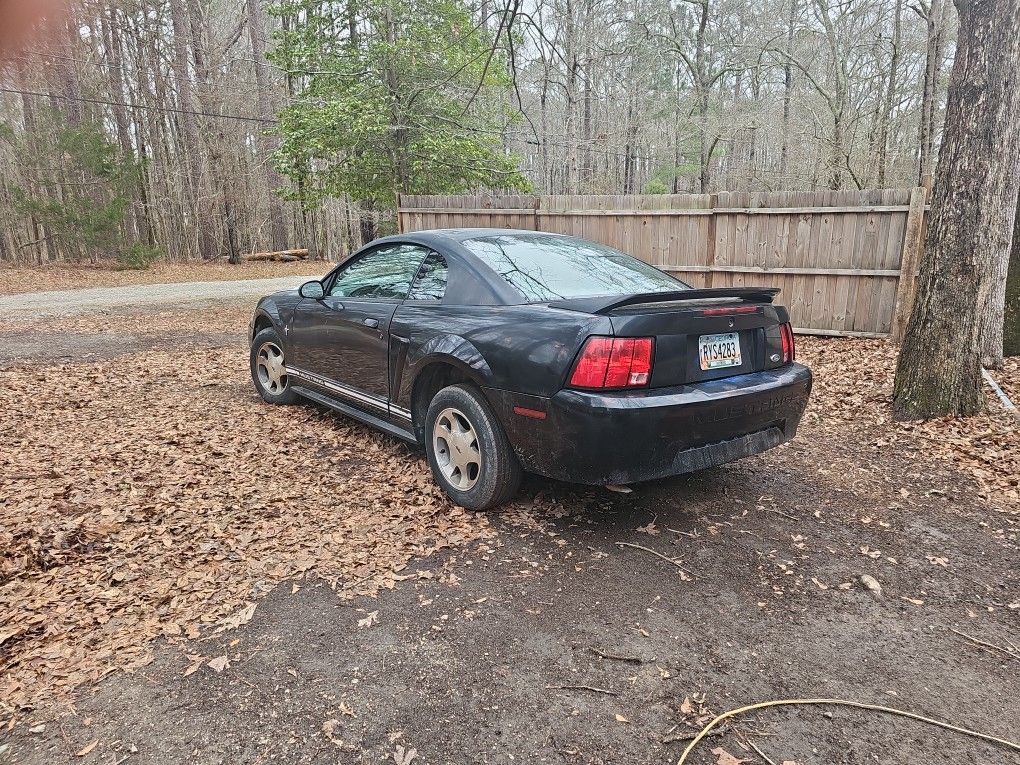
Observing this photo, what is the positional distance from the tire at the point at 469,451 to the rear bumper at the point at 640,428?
11cm

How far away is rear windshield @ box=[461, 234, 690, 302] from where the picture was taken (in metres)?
3.59

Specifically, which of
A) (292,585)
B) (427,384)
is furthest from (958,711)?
(427,384)

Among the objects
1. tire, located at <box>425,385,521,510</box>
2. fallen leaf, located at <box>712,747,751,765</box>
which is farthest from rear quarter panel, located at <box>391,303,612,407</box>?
fallen leaf, located at <box>712,747,751,765</box>

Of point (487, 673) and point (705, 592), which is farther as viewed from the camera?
point (705, 592)

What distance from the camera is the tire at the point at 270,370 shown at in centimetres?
541

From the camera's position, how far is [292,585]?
2854mm

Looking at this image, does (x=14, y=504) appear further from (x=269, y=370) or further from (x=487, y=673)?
(x=487, y=673)

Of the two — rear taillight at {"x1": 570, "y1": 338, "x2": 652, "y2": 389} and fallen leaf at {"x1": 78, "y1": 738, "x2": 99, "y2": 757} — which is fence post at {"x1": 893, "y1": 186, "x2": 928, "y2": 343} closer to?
rear taillight at {"x1": 570, "y1": 338, "x2": 652, "y2": 389}

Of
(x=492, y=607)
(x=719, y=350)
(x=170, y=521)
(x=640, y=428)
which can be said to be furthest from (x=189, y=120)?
(x=492, y=607)

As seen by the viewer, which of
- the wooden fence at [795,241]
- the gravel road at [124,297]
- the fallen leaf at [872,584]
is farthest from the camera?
the gravel road at [124,297]

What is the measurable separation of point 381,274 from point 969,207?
4102 mm

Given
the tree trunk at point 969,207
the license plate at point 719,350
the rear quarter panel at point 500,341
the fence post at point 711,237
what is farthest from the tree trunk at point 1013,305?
the rear quarter panel at point 500,341

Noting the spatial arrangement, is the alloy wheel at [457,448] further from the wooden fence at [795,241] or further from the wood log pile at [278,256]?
the wood log pile at [278,256]

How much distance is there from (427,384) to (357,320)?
2.73ft
